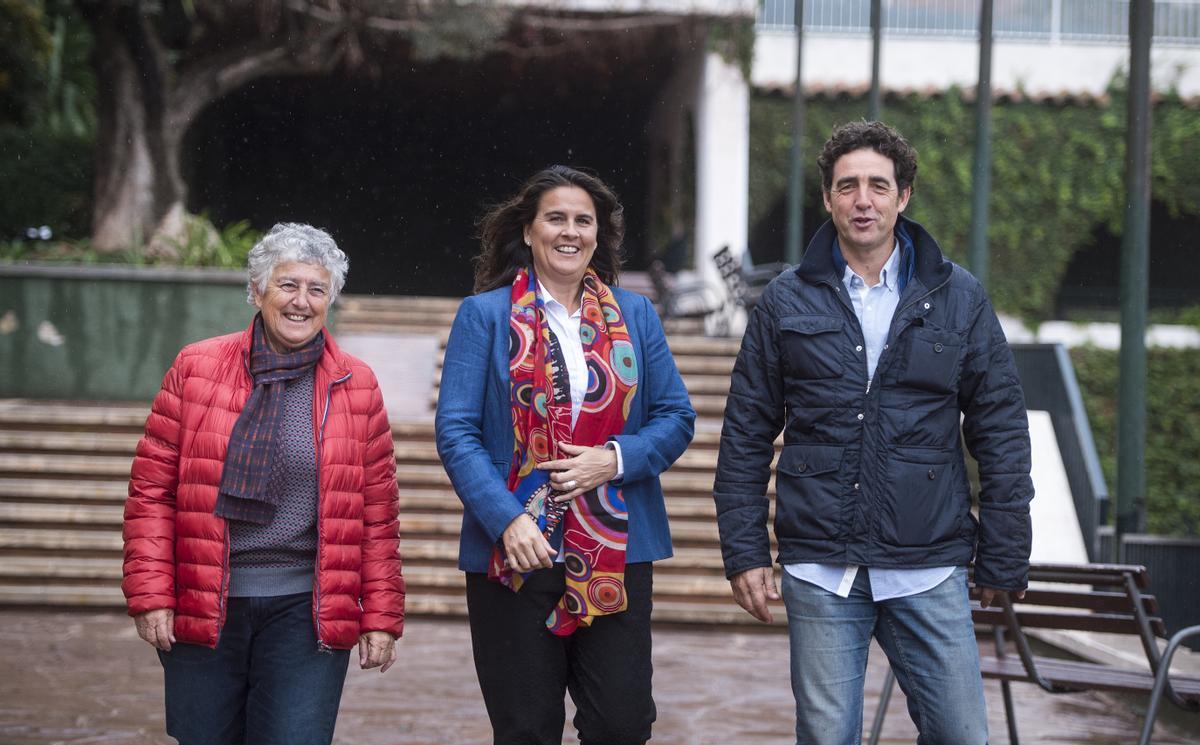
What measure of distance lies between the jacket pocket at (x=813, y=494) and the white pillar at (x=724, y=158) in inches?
594

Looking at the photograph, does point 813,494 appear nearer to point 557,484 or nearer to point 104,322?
point 557,484

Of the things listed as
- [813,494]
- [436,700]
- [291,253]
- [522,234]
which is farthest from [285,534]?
[436,700]

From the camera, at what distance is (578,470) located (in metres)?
→ 3.47

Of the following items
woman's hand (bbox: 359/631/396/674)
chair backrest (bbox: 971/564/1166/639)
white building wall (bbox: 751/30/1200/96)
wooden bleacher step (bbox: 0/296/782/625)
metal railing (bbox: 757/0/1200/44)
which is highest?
metal railing (bbox: 757/0/1200/44)

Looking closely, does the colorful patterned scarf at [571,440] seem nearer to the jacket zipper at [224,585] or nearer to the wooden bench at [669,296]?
the jacket zipper at [224,585]

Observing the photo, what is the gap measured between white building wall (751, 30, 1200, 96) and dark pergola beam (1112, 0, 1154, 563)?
12499 mm

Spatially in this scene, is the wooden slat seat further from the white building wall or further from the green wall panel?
the white building wall

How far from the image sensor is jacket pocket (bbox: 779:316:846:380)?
3.48 metres

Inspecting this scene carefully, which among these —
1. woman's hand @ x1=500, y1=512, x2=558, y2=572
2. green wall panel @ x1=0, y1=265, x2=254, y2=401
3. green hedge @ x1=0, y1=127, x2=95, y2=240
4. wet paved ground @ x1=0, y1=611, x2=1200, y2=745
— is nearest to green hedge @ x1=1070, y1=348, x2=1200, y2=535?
green wall panel @ x1=0, y1=265, x2=254, y2=401

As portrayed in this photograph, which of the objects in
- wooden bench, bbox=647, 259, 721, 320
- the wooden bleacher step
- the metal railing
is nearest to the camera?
the wooden bleacher step

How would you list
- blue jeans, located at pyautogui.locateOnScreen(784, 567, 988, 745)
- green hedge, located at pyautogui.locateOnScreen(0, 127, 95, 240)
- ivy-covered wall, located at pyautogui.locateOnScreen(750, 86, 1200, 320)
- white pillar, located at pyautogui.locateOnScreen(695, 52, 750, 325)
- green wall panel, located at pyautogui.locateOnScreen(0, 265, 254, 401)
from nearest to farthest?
blue jeans, located at pyautogui.locateOnScreen(784, 567, 988, 745), green wall panel, located at pyautogui.locateOnScreen(0, 265, 254, 401), white pillar, located at pyautogui.locateOnScreen(695, 52, 750, 325), green hedge, located at pyautogui.locateOnScreen(0, 127, 95, 240), ivy-covered wall, located at pyautogui.locateOnScreen(750, 86, 1200, 320)

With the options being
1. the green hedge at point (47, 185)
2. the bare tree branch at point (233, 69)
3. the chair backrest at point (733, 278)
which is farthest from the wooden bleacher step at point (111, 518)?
the green hedge at point (47, 185)

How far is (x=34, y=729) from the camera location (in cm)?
570

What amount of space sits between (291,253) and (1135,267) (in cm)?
565
